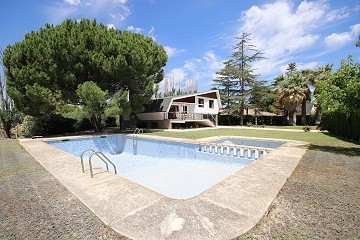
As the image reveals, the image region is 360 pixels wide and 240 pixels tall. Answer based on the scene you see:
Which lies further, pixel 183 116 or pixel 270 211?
pixel 183 116

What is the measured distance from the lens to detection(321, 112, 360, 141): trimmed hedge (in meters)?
12.6

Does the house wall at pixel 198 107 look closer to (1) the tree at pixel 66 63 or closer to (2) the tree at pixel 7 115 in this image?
(1) the tree at pixel 66 63

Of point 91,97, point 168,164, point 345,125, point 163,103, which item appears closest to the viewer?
point 168,164

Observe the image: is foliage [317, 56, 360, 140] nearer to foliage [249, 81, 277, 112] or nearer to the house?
the house

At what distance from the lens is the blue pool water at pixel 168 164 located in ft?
26.4

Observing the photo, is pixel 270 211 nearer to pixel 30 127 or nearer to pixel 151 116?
pixel 30 127

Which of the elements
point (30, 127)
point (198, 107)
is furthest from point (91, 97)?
point (198, 107)

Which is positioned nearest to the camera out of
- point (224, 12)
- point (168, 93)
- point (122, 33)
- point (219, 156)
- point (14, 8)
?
point (219, 156)

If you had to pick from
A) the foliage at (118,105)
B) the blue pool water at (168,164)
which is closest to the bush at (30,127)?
A: the blue pool water at (168,164)

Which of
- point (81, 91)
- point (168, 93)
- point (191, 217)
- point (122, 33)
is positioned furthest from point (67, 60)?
point (168, 93)

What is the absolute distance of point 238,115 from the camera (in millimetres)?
37125

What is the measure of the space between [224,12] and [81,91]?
13823 mm

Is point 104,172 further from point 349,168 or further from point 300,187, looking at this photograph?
point 349,168

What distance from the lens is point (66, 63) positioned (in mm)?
16859
